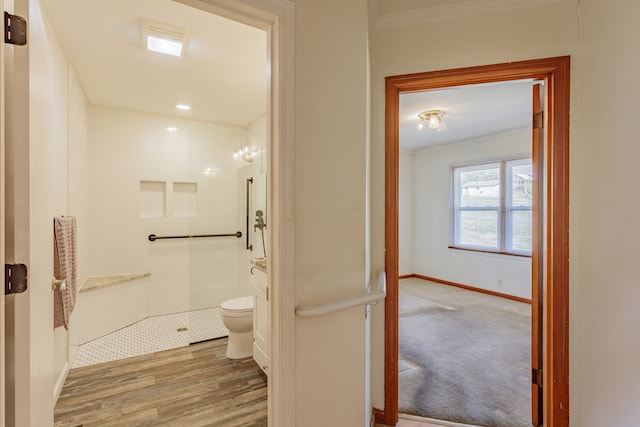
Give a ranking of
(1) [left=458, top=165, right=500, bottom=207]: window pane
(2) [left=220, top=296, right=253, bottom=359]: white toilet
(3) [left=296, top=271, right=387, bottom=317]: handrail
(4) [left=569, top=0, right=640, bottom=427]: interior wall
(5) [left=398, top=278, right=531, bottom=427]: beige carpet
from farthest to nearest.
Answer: (1) [left=458, top=165, right=500, bottom=207]: window pane < (2) [left=220, top=296, right=253, bottom=359]: white toilet < (5) [left=398, top=278, right=531, bottom=427]: beige carpet < (4) [left=569, top=0, right=640, bottom=427]: interior wall < (3) [left=296, top=271, right=387, bottom=317]: handrail

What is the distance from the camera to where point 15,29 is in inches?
33.1

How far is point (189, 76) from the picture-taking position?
8.42 ft

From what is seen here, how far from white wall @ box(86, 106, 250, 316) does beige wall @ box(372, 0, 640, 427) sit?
2713 mm

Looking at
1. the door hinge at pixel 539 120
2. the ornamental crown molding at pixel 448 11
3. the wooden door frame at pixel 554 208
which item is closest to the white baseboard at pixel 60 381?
the wooden door frame at pixel 554 208

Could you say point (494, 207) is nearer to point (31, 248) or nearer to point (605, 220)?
point (605, 220)

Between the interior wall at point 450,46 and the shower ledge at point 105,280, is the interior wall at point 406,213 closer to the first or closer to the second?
the interior wall at point 450,46

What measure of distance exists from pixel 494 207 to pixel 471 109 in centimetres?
199

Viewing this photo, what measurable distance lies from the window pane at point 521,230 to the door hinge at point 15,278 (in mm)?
5089

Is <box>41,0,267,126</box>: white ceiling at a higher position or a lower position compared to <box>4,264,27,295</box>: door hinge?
higher

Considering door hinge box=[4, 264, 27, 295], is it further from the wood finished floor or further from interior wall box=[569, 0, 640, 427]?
interior wall box=[569, 0, 640, 427]

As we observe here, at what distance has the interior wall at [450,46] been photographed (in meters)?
1.54

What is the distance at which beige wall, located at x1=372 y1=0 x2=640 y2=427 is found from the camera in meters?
1.33

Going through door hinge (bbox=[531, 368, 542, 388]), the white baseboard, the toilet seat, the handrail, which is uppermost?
the handrail

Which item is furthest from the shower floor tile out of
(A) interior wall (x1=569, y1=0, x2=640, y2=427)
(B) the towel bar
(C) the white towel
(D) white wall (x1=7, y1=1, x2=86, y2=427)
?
(A) interior wall (x1=569, y1=0, x2=640, y2=427)
